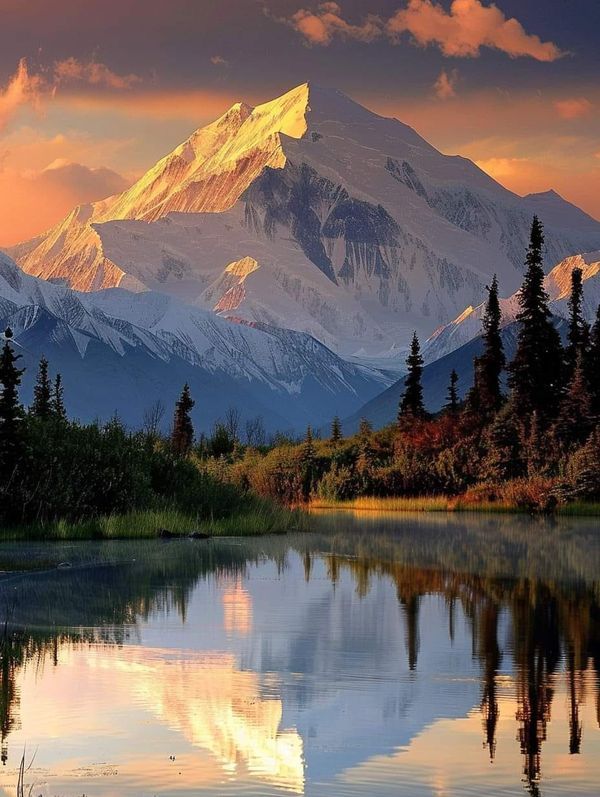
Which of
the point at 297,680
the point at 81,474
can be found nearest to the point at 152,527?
the point at 81,474

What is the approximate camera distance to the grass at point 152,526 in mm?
47719

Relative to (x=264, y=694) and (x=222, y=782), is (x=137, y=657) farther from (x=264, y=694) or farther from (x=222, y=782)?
(x=222, y=782)

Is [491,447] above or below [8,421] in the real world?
above

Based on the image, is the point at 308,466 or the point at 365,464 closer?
the point at 365,464

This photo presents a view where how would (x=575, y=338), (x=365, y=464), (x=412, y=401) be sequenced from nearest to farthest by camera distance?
(x=365, y=464), (x=412, y=401), (x=575, y=338)

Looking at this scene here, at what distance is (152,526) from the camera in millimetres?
50375

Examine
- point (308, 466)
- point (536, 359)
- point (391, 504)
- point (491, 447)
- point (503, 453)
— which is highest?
point (536, 359)

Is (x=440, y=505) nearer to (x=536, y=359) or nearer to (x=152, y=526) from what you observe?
(x=536, y=359)

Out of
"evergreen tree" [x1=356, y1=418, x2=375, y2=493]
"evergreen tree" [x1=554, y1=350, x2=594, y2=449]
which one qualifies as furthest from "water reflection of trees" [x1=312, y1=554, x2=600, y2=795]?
"evergreen tree" [x1=356, y1=418, x2=375, y2=493]

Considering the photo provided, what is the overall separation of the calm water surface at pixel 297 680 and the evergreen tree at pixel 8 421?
893cm

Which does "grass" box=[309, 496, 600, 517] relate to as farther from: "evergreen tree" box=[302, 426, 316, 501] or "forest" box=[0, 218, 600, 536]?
"evergreen tree" box=[302, 426, 316, 501]

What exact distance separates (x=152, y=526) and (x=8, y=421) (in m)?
5.44

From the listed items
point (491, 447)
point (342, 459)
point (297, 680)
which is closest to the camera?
point (297, 680)

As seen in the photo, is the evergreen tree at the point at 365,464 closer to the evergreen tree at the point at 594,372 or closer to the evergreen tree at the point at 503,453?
the evergreen tree at the point at 503,453
